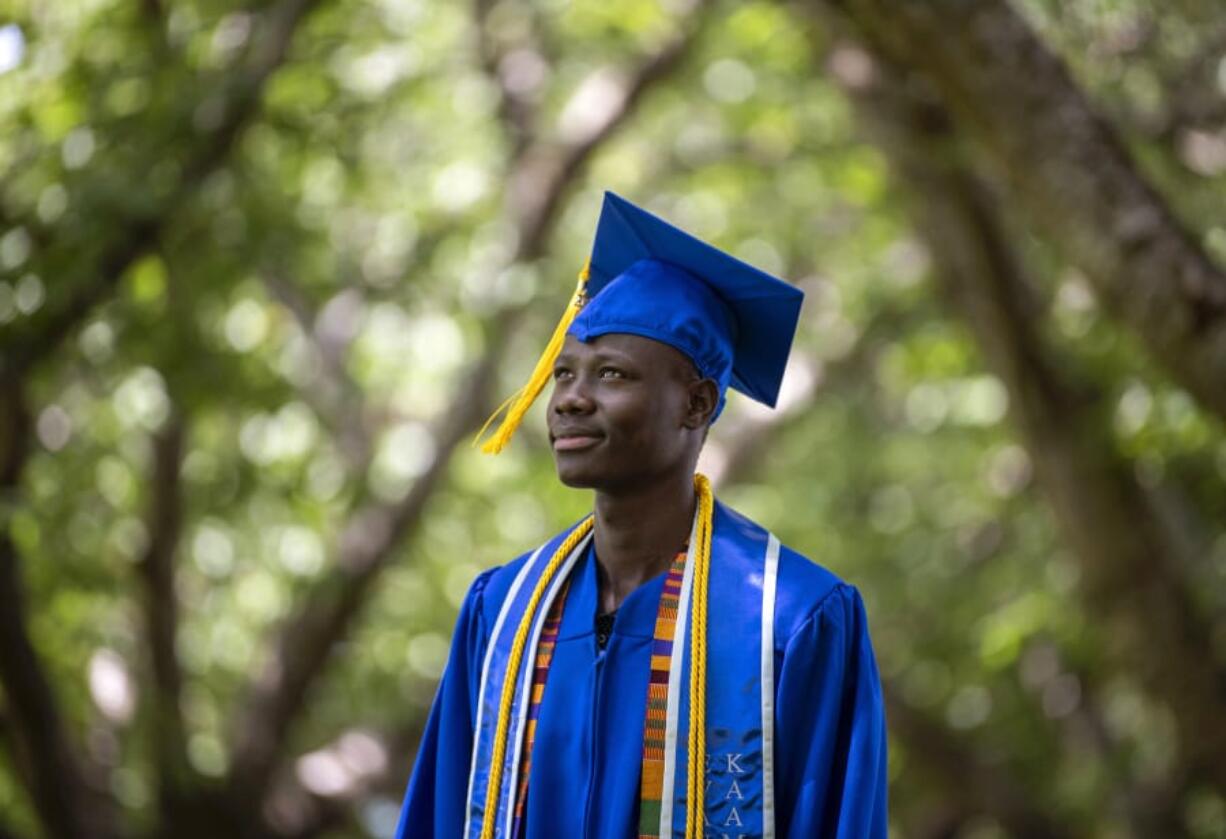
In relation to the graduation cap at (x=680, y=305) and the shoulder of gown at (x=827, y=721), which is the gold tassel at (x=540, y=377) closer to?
the graduation cap at (x=680, y=305)

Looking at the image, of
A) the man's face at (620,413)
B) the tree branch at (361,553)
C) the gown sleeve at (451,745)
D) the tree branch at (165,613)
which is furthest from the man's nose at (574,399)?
the tree branch at (361,553)

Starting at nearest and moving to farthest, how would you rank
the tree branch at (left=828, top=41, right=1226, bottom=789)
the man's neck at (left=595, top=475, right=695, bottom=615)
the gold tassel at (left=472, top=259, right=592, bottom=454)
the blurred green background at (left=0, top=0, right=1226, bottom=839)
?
the man's neck at (left=595, top=475, right=695, bottom=615), the gold tassel at (left=472, top=259, right=592, bottom=454), the blurred green background at (left=0, top=0, right=1226, bottom=839), the tree branch at (left=828, top=41, right=1226, bottom=789)

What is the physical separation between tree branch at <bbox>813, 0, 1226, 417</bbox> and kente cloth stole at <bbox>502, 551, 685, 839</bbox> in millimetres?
2951

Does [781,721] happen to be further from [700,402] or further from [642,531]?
[700,402]

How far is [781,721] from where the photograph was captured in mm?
2977

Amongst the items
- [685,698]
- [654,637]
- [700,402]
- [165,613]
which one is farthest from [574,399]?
[165,613]

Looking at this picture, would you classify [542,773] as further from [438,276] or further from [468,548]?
[468,548]

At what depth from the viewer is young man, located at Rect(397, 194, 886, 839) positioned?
117 inches

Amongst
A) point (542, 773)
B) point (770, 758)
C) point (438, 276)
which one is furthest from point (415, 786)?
point (438, 276)

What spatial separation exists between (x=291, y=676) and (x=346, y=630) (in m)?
0.38

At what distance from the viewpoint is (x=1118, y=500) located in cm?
796

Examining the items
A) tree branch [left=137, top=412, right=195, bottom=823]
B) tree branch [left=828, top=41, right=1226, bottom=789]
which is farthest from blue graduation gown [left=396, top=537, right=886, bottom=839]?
tree branch [left=137, top=412, right=195, bottom=823]

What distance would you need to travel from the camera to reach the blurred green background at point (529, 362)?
7152 millimetres

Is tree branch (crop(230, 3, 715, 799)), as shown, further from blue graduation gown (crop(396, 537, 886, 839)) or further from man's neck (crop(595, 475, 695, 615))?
blue graduation gown (crop(396, 537, 886, 839))
